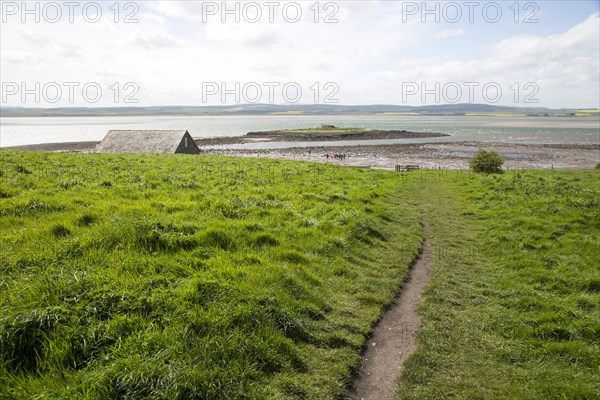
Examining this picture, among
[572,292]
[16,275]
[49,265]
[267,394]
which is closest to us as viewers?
[267,394]

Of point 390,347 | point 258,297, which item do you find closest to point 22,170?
point 258,297

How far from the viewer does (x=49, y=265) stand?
21.5 ft

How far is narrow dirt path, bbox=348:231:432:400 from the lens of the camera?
5462 mm

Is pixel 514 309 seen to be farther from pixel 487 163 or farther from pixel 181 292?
pixel 487 163

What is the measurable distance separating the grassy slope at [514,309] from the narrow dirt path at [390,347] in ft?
0.75

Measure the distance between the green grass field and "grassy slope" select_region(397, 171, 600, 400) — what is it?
0.04 metres

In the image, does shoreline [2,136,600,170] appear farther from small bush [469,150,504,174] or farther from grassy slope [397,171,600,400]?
grassy slope [397,171,600,400]

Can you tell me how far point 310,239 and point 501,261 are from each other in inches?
239

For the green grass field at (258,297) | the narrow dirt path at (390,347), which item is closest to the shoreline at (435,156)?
the green grass field at (258,297)

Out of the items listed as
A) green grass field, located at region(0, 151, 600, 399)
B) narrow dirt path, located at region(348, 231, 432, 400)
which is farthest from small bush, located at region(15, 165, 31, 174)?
narrow dirt path, located at region(348, 231, 432, 400)

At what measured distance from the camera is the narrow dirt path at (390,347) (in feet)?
17.9

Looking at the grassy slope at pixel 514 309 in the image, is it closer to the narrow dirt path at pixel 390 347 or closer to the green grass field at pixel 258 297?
the green grass field at pixel 258 297

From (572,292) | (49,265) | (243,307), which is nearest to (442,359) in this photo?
(243,307)

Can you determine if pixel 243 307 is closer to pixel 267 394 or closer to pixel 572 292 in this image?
pixel 267 394
